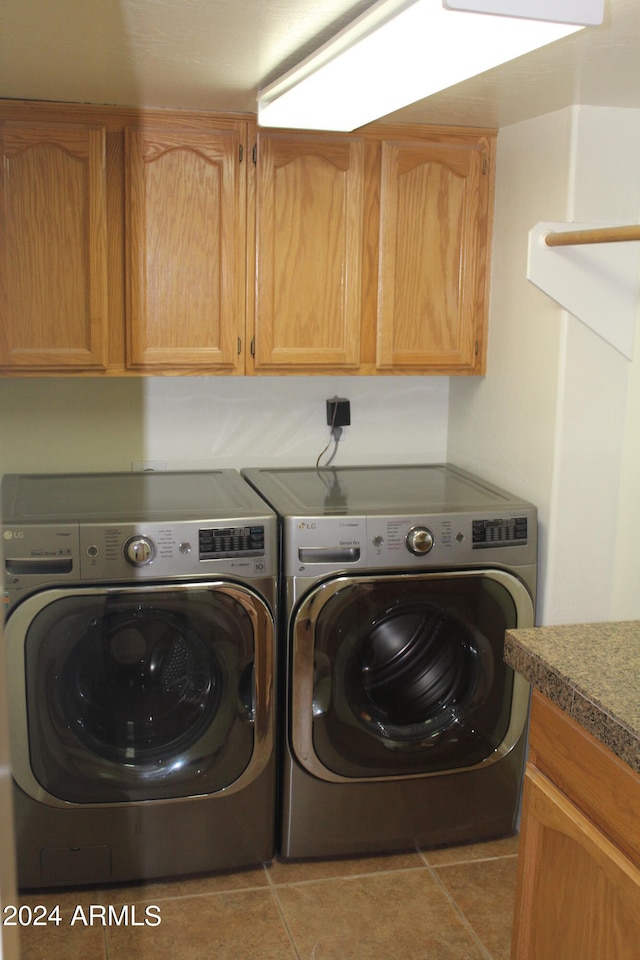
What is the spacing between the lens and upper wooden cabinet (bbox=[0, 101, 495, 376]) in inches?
103

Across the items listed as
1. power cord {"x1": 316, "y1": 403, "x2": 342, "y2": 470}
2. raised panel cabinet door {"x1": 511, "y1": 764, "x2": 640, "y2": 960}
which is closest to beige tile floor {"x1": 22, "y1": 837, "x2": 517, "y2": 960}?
raised panel cabinet door {"x1": 511, "y1": 764, "x2": 640, "y2": 960}

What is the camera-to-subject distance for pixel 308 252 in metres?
2.80

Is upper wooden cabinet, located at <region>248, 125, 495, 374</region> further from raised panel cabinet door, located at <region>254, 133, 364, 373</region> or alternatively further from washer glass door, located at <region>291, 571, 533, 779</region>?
washer glass door, located at <region>291, 571, 533, 779</region>

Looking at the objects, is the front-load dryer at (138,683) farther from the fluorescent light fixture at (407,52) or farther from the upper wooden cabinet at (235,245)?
the fluorescent light fixture at (407,52)

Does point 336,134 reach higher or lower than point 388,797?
higher

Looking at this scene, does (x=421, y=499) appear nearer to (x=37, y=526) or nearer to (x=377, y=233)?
(x=377, y=233)

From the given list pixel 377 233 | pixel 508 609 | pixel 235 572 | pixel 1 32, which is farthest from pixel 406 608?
pixel 1 32

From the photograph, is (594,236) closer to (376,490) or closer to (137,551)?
(376,490)

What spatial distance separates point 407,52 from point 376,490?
54.2 inches

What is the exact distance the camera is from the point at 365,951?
2346 mm

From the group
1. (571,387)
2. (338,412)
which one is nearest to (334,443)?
(338,412)

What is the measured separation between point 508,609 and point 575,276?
3.06 ft

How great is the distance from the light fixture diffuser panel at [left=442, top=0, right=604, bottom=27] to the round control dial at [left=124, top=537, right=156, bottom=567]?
4.72 feet

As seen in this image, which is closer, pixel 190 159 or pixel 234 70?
pixel 234 70
